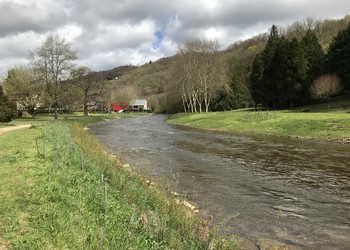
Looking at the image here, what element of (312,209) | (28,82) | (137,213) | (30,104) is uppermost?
(28,82)

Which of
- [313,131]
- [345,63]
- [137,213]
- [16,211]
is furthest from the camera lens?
[345,63]

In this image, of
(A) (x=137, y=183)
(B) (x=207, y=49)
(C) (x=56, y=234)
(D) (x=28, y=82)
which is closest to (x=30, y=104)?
(D) (x=28, y=82)

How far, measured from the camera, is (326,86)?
61062mm

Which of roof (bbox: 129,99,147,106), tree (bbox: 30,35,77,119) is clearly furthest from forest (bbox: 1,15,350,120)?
roof (bbox: 129,99,147,106)

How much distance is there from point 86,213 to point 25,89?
234 feet

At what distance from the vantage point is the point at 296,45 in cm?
6812

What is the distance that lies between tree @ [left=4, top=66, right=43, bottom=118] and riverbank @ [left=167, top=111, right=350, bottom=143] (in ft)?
126

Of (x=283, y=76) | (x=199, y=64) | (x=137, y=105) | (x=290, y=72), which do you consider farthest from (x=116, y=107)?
(x=290, y=72)

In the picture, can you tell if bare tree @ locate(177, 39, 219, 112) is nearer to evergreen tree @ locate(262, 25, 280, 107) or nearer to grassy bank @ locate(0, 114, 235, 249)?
evergreen tree @ locate(262, 25, 280, 107)

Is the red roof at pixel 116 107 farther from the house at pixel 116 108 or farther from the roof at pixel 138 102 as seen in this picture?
the roof at pixel 138 102

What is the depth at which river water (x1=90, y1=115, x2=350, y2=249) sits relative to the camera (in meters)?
11.5

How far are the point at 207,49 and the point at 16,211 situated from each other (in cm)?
7485

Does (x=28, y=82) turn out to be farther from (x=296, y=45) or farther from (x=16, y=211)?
(x=16, y=211)

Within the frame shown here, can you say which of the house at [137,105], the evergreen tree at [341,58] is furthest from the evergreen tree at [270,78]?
the house at [137,105]
